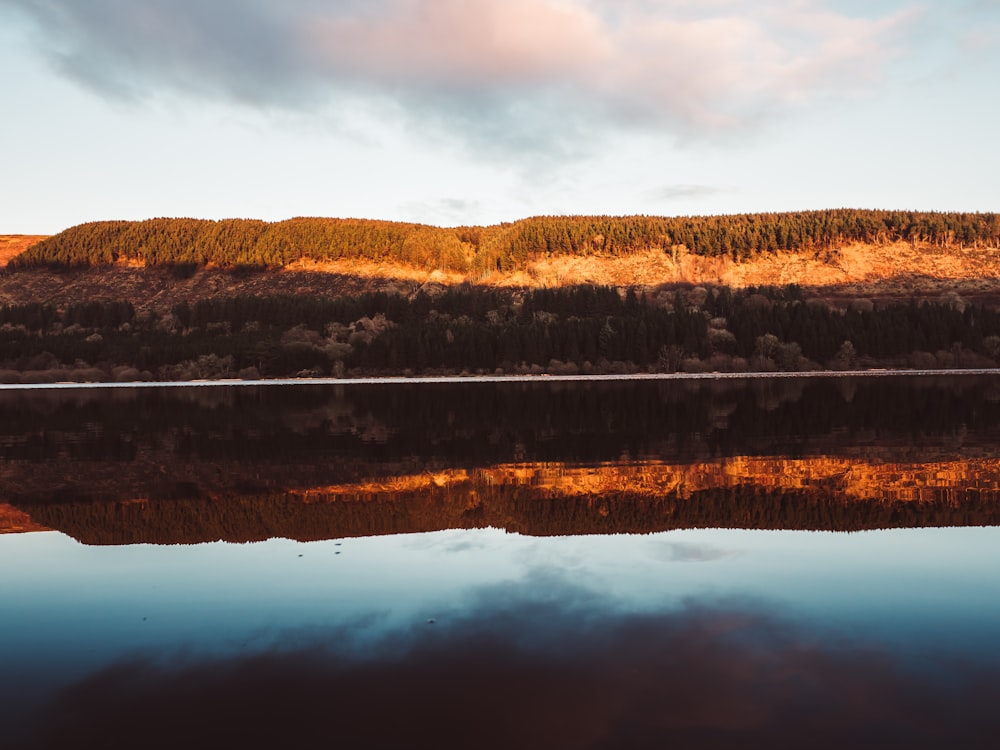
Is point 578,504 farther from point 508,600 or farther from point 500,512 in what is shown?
point 508,600

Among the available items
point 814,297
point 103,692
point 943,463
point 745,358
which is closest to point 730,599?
point 103,692

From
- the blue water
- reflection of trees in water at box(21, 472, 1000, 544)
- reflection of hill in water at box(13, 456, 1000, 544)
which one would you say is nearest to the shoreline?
reflection of hill in water at box(13, 456, 1000, 544)

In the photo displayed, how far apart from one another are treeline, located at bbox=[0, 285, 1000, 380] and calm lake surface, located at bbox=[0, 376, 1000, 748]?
12060 cm

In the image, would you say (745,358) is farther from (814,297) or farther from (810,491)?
(810,491)

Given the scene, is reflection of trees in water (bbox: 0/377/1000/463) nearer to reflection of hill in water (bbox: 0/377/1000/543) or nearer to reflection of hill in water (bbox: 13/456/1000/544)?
reflection of hill in water (bbox: 0/377/1000/543)

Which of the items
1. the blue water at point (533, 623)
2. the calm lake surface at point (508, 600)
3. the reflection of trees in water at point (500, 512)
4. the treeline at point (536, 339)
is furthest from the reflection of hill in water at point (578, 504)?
the treeline at point (536, 339)

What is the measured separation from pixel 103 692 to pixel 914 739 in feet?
28.9

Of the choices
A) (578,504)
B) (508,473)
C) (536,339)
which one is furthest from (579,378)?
(578,504)

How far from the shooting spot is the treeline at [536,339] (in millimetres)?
143625

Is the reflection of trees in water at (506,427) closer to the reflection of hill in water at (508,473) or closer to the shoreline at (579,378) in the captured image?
the reflection of hill in water at (508,473)

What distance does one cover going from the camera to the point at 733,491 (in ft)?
70.5

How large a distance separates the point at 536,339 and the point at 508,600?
14140 cm

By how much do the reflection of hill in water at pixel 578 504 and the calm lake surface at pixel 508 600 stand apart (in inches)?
5.5

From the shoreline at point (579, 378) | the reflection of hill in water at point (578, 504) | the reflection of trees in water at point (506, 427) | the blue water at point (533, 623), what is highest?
the blue water at point (533, 623)
